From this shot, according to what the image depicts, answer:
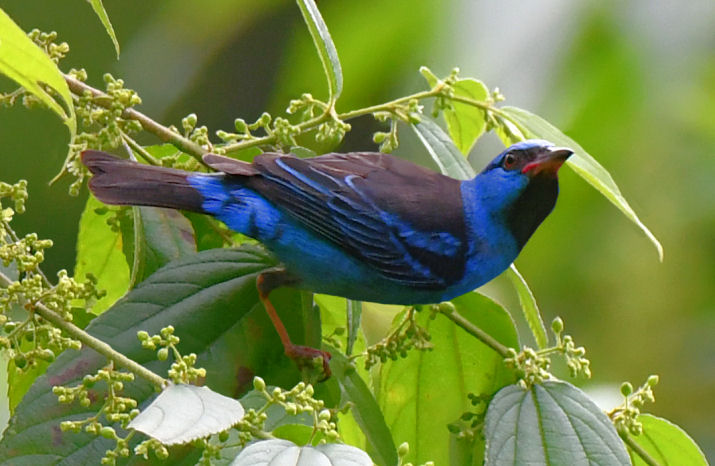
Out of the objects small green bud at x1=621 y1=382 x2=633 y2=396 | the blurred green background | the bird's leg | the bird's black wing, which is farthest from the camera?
the blurred green background

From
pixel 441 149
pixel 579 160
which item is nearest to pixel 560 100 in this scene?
pixel 579 160

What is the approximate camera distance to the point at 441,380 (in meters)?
2.42

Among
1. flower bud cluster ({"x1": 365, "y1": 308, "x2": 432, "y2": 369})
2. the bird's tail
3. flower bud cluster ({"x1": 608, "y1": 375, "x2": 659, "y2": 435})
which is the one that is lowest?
flower bud cluster ({"x1": 608, "y1": 375, "x2": 659, "y2": 435})

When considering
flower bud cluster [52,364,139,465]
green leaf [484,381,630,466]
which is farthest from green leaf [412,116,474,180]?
flower bud cluster [52,364,139,465]

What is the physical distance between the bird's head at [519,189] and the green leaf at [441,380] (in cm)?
Answer: 44

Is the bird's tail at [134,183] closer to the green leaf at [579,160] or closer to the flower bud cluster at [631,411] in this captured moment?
the green leaf at [579,160]

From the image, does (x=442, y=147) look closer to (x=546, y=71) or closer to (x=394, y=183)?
(x=394, y=183)

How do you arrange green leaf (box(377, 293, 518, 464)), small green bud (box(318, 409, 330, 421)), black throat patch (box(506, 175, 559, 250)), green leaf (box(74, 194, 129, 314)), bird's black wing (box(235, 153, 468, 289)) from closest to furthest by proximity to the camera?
small green bud (box(318, 409, 330, 421))
green leaf (box(377, 293, 518, 464))
green leaf (box(74, 194, 129, 314))
bird's black wing (box(235, 153, 468, 289))
black throat patch (box(506, 175, 559, 250))

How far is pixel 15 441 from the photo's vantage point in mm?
1867

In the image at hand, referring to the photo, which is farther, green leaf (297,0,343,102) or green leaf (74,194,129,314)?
green leaf (74,194,129,314)

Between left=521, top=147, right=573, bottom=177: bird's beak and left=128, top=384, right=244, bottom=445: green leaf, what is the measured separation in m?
1.19

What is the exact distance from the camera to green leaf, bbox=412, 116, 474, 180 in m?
2.39

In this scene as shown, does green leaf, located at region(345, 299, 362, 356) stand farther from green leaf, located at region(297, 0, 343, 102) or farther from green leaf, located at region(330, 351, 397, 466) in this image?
green leaf, located at region(297, 0, 343, 102)

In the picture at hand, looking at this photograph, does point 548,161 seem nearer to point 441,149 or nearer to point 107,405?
point 441,149
